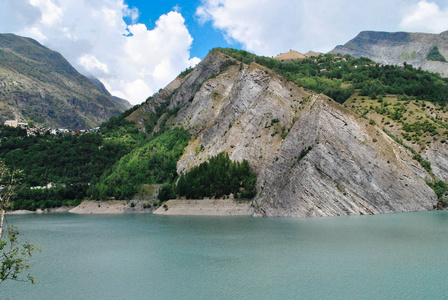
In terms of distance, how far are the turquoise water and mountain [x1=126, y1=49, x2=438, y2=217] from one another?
329 inches

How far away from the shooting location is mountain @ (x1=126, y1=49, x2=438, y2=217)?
64.2m

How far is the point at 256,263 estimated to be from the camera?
111ft

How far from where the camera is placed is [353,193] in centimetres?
6406

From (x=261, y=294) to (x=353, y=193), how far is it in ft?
144

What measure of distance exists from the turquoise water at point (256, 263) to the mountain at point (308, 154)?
835cm

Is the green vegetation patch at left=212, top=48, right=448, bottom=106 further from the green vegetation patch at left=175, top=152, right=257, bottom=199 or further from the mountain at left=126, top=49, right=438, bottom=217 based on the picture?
the green vegetation patch at left=175, top=152, right=257, bottom=199

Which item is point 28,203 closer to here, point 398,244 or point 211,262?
point 211,262

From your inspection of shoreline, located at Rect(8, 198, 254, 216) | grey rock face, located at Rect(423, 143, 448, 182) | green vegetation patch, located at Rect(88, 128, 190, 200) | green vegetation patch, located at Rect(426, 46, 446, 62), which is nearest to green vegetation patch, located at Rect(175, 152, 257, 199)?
shoreline, located at Rect(8, 198, 254, 216)

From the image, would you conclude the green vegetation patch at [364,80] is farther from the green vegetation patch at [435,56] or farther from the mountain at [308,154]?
the green vegetation patch at [435,56]

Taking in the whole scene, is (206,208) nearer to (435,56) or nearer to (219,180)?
(219,180)

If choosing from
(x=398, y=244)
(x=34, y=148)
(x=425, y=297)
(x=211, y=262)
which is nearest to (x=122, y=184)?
(x=34, y=148)

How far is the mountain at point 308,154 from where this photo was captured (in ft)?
211

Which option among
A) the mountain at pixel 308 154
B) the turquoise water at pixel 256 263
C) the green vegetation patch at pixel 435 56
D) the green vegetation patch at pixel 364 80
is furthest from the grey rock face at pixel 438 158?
the green vegetation patch at pixel 435 56

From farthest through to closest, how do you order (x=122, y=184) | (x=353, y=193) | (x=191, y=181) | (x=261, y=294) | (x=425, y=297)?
(x=122, y=184) < (x=191, y=181) < (x=353, y=193) < (x=261, y=294) < (x=425, y=297)
